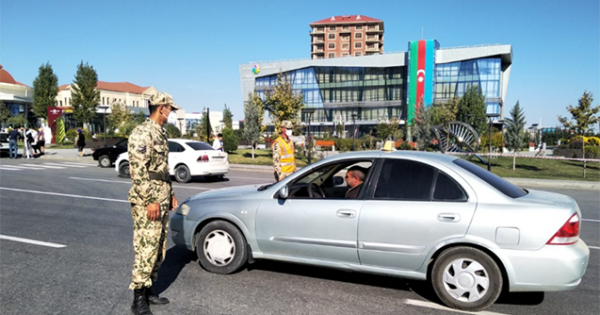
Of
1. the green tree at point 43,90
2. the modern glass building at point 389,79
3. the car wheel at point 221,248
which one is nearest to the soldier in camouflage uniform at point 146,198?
the car wheel at point 221,248

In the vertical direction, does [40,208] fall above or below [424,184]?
below

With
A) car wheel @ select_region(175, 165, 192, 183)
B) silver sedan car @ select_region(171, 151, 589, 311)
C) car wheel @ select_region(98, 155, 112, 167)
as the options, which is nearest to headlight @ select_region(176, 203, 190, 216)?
silver sedan car @ select_region(171, 151, 589, 311)

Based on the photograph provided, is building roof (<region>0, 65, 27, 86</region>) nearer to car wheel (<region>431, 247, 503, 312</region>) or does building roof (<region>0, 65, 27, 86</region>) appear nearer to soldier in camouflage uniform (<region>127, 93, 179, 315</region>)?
soldier in camouflage uniform (<region>127, 93, 179, 315</region>)

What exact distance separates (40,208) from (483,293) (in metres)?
8.72

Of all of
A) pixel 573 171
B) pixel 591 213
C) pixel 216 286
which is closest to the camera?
pixel 216 286

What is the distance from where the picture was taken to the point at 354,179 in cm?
479

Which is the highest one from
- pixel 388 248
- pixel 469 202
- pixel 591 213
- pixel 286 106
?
pixel 286 106

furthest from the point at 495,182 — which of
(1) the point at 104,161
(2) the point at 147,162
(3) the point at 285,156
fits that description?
(1) the point at 104,161

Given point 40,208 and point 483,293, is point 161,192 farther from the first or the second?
point 40,208

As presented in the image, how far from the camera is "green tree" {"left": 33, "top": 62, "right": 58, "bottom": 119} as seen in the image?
4672cm

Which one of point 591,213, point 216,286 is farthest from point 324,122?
point 216,286

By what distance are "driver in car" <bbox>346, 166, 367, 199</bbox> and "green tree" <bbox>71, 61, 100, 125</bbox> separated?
47.9m

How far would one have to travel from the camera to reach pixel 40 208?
343 inches

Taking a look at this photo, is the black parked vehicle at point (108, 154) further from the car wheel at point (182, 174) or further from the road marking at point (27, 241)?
the road marking at point (27, 241)
